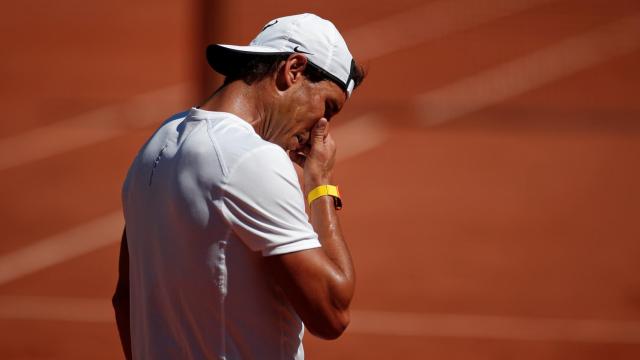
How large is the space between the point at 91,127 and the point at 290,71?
12349 mm

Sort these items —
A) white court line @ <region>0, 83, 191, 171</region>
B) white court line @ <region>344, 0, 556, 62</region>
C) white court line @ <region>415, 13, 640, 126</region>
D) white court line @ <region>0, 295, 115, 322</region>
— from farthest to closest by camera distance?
1. white court line @ <region>344, 0, 556, 62</region>
2. white court line @ <region>415, 13, 640, 126</region>
3. white court line @ <region>0, 83, 191, 171</region>
4. white court line @ <region>0, 295, 115, 322</region>

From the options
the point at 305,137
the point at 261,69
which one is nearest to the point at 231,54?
the point at 261,69

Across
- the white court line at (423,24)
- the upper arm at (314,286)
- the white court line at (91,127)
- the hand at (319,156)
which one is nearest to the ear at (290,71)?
the hand at (319,156)

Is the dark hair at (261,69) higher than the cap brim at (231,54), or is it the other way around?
the cap brim at (231,54)

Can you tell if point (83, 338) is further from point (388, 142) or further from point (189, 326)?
point (388, 142)

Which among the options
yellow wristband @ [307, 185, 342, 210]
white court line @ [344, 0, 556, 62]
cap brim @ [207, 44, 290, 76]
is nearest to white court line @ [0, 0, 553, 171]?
white court line @ [344, 0, 556, 62]

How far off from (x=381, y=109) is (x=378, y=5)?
230 inches

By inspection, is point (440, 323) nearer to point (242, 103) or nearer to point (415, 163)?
point (415, 163)

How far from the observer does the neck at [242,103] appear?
2695 mm

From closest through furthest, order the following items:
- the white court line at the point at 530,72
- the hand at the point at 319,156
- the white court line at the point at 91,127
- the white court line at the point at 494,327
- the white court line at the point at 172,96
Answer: the hand at the point at 319,156 < the white court line at the point at 494,327 < the white court line at the point at 91,127 < the white court line at the point at 172,96 < the white court line at the point at 530,72

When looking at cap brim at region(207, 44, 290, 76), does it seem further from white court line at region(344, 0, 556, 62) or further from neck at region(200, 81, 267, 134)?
white court line at region(344, 0, 556, 62)

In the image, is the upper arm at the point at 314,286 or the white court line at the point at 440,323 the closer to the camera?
the upper arm at the point at 314,286

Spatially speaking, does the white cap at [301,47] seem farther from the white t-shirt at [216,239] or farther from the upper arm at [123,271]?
the upper arm at [123,271]

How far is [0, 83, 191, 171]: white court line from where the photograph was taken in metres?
13.4
